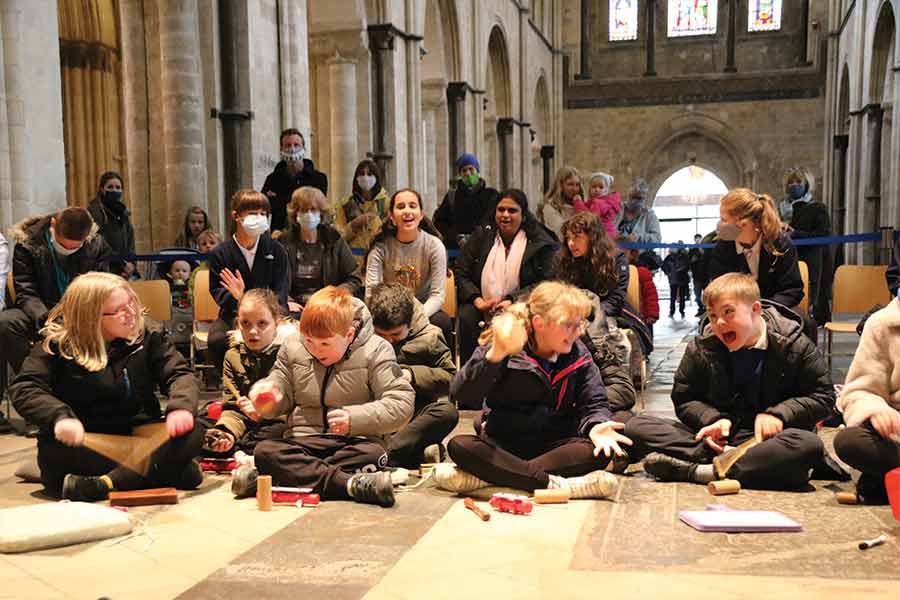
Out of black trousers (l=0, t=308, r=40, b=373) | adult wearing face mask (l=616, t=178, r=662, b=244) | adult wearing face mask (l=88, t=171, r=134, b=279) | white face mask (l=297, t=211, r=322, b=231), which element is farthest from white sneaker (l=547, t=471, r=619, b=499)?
adult wearing face mask (l=616, t=178, r=662, b=244)

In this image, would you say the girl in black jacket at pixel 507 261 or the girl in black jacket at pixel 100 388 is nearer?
the girl in black jacket at pixel 100 388

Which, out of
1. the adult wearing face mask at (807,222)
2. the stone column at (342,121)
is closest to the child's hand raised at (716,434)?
the adult wearing face mask at (807,222)

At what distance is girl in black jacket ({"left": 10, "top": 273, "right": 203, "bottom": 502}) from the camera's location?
12.2 ft

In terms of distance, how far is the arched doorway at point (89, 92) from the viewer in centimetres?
1448

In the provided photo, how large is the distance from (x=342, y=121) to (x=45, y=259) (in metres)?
7.63

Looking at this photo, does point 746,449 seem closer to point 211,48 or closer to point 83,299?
point 83,299

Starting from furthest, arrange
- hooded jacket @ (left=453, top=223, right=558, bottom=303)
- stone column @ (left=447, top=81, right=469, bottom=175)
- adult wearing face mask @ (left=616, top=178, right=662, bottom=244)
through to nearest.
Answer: stone column @ (left=447, top=81, right=469, bottom=175), adult wearing face mask @ (left=616, top=178, right=662, bottom=244), hooded jacket @ (left=453, top=223, right=558, bottom=303)

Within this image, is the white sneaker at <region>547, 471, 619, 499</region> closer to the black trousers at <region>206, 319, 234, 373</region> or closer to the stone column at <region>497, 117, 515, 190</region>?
the black trousers at <region>206, 319, 234, 373</region>

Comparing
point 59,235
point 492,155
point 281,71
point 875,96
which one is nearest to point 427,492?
point 59,235

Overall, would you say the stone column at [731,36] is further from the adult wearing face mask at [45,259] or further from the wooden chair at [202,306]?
the adult wearing face mask at [45,259]

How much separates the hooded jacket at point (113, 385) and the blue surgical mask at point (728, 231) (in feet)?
9.55

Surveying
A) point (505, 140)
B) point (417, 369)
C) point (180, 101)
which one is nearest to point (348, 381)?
point (417, 369)

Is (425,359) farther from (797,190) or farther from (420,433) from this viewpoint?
(797,190)

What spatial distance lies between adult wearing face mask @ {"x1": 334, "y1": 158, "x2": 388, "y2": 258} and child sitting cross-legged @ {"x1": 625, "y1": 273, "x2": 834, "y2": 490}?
3.75 m
